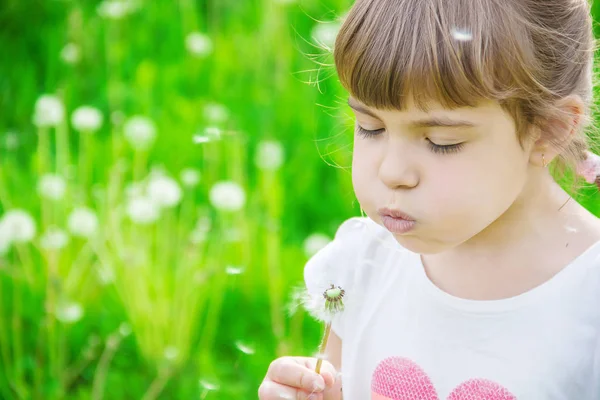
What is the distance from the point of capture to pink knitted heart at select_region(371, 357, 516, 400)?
3.67 ft

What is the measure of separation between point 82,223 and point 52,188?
109 millimetres

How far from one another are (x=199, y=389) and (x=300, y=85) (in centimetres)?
99

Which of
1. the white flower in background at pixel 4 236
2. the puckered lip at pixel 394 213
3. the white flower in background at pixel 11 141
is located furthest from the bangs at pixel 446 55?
the white flower in background at pixel 11 141

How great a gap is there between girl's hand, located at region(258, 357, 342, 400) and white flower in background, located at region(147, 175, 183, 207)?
0.83 metres

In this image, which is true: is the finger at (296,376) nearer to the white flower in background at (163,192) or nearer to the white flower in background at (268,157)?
the white flower in background at (163,192)

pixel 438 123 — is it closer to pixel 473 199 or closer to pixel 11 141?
pixel 473 199

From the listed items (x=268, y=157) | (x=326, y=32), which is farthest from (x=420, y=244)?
(x=326, y=32)

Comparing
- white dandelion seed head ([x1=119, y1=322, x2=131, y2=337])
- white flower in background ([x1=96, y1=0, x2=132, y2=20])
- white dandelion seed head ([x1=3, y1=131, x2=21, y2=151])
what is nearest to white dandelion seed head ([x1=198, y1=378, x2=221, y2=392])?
white dandelion seed head ([x1=119, y1=322, x2=131, y2=337])

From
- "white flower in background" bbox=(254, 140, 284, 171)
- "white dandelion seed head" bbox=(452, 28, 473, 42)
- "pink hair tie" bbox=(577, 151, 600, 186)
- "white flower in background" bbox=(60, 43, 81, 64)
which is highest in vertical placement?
"white dandelion seed head" bbox=(452, 28, 473, 42)

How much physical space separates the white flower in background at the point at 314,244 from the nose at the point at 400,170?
93 cm

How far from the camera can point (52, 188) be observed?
2.00 metres

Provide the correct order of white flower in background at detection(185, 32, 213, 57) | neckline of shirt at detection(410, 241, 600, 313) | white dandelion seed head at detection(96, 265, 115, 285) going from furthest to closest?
white flower in background at detection(185, 32, 213, 57) → white dandelion seed head at detection(96, 265, 115, 285) → neckline of shirt at detection(410, 241, 600, 313)

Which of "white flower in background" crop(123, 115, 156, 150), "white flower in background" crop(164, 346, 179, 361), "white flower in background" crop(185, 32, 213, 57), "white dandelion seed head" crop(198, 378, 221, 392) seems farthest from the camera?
"white flower in background" crop(185, 32, 213, 57)

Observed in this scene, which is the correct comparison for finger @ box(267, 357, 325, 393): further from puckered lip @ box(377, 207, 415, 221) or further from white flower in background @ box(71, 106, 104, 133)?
white flower in background @ box(71, 106, 104, 133)
